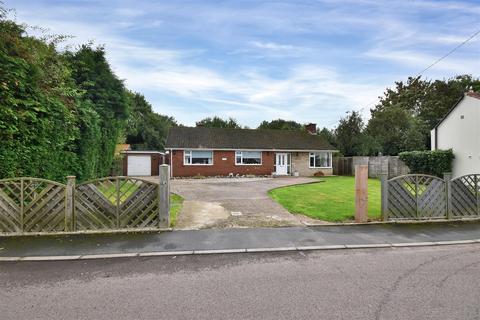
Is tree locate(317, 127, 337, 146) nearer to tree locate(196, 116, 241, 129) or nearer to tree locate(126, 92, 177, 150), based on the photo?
tree locate(196, 116, 241, 129)

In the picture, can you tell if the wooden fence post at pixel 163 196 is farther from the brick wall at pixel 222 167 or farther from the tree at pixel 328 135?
the tree at pixel 328 135

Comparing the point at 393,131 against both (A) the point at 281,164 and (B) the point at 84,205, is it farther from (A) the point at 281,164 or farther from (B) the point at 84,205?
(B) the point at 84,205

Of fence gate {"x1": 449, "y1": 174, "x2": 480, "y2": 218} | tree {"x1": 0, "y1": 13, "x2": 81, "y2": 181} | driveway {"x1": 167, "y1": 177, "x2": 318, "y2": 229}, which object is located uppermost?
tree {"x1": 0, "y1": 13, "x2": 81, "y2": 181}

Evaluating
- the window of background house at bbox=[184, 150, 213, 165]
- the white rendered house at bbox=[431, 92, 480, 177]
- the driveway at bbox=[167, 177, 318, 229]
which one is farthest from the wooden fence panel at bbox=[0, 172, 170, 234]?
the window of background house at bbox=[184, 150, 213, 165]

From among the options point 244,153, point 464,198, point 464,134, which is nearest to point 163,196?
point 464,198

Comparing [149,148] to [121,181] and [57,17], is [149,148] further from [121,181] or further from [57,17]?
[121,181]

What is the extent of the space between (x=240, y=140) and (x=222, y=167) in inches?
137

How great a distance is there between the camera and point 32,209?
6578 millimetres

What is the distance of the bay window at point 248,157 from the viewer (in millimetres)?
26719

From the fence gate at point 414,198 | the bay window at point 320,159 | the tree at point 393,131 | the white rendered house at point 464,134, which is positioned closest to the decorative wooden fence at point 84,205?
the fence gate at point 414,198

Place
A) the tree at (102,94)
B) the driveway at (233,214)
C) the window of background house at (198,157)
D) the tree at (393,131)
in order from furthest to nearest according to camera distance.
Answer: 1. the tree at (393,131)
2. the window of background house at (198,157)
3. the tree at (102,94)
4. the driveway at (233,214)

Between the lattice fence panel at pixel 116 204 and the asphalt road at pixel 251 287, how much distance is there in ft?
6.30

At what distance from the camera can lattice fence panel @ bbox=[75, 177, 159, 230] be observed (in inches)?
267

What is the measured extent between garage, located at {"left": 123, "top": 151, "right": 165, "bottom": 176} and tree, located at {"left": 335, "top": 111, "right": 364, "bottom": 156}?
19238 mm
